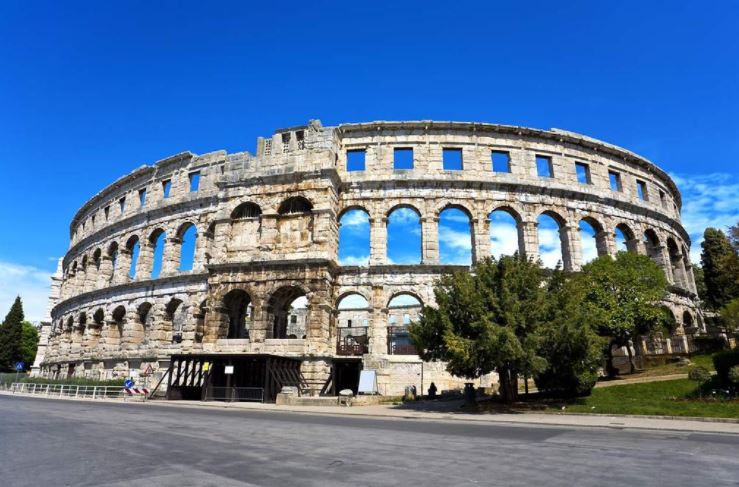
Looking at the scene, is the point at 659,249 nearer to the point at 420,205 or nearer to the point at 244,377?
the point at 420,205

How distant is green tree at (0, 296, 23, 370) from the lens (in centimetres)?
5600

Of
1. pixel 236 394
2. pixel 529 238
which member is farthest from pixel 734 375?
pixel 236 394

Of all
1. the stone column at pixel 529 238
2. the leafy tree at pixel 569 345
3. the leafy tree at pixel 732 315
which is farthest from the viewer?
the stone column at pixel 529 238

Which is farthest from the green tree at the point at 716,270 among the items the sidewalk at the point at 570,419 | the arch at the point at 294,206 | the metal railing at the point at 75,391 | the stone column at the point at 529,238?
the metal railing at the point at 75,391

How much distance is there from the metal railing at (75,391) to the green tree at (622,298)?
24.8 metres

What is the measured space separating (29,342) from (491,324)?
76.9 meters

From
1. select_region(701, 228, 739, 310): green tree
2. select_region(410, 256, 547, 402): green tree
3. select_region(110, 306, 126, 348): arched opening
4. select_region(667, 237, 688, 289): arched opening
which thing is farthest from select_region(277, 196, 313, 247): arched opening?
select_region(701, 228, 739, 310): green tree

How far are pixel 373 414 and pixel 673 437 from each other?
28.2 ft

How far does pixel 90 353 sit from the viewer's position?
32500mm

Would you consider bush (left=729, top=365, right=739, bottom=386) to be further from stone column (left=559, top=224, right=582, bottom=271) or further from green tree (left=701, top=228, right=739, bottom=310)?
green tree (left=701, top=228, right=739, bottom=310)

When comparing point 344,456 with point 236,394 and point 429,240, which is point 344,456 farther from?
point 429,240

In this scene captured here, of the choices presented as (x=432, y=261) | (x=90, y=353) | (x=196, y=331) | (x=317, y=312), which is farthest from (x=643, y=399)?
(x=90, y=353)

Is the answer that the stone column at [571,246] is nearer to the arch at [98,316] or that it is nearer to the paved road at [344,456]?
the paved road at [344,456]

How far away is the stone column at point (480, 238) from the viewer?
26.3 m
